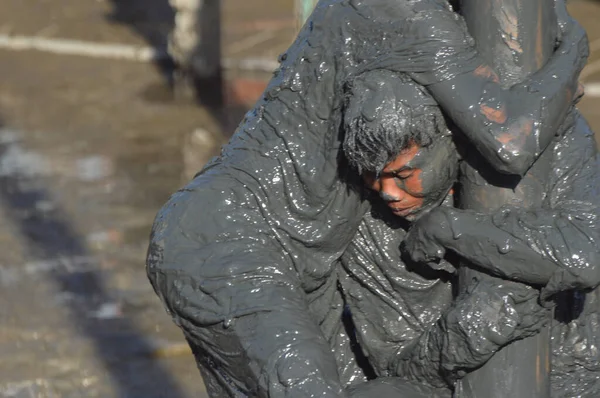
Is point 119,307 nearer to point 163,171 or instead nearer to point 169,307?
point 163,171

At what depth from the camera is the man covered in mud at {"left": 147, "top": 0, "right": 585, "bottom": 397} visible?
91.5 inches

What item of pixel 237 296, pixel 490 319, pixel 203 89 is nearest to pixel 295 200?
pixel 237 296

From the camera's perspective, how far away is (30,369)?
5.91 m

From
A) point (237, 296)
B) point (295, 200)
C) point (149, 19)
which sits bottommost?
point (149, 19)

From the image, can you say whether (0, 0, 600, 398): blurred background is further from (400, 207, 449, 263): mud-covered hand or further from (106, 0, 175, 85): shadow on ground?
(400, 207, 449, 263): mud-covered hand

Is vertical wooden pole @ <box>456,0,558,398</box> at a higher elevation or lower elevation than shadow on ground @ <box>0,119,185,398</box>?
higher

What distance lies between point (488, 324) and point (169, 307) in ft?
2.12

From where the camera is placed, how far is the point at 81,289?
22.0ft

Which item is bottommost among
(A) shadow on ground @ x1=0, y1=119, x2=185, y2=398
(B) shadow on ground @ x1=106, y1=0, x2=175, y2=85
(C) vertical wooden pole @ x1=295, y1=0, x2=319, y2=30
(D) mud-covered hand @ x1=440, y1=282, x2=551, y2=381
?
(B) shadow on ground @ x1=106, y1=0, x2=175, y2=85

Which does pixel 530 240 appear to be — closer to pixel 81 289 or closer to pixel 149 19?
pixel 81 289

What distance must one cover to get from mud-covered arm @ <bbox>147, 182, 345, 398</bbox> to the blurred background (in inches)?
126

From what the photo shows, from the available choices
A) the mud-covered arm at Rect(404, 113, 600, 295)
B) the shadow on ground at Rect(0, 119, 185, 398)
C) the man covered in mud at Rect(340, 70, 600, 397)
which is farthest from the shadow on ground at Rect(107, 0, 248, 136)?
the mud-covered arm at Rect(404, 113, 600, 295)

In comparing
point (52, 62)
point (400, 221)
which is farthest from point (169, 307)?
point (52, 62)

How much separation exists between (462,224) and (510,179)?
12cm
